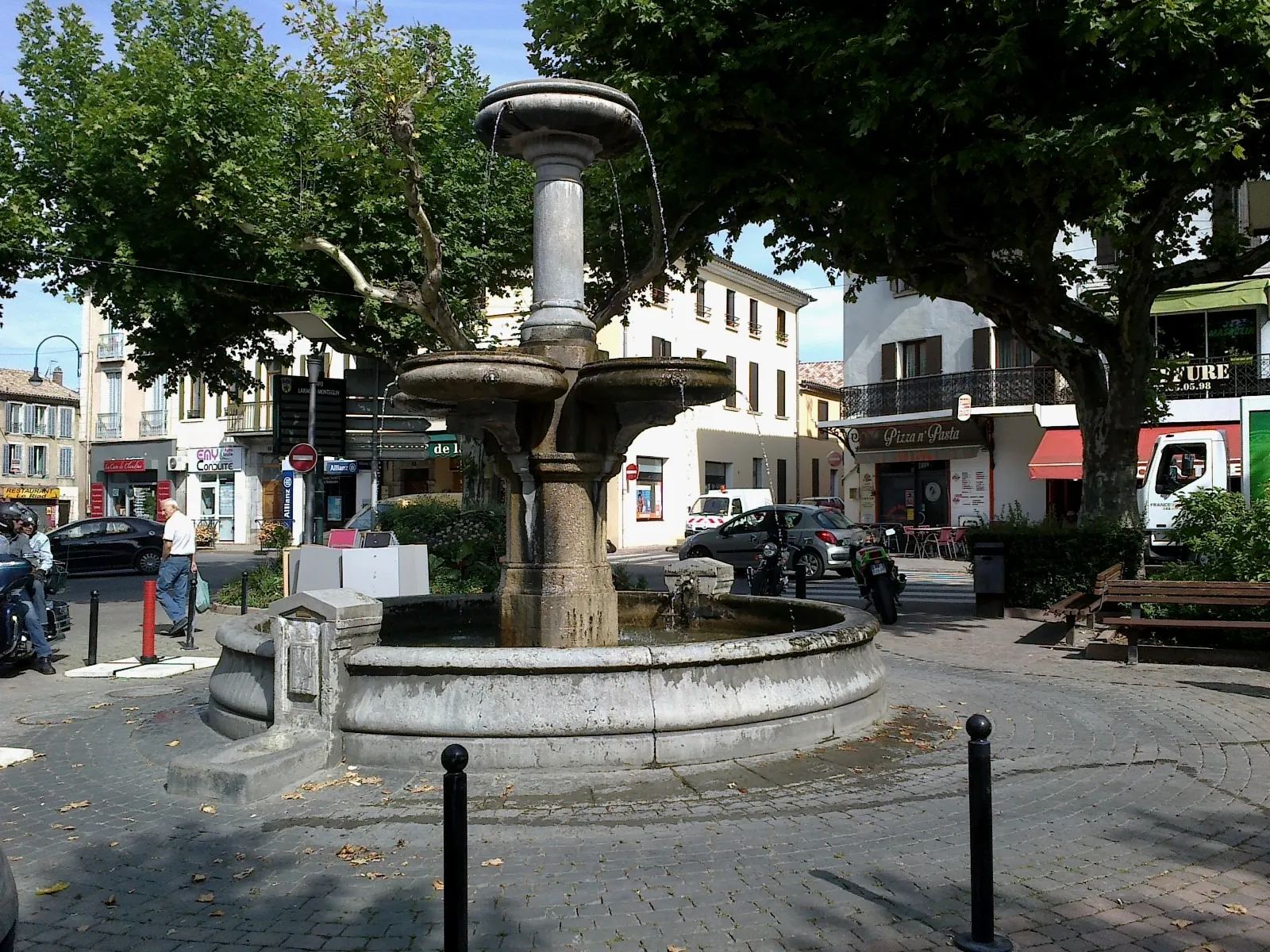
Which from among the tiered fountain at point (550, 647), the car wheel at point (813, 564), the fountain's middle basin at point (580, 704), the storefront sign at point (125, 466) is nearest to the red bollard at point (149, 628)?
the tiered fountain at point (550, 647)

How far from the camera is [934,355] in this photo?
31.8m

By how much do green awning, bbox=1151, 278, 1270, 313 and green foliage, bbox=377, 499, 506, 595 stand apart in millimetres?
18613

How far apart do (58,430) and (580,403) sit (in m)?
57.6

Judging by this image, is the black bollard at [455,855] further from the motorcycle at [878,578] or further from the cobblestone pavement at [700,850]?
the motorcycle at [878,578]

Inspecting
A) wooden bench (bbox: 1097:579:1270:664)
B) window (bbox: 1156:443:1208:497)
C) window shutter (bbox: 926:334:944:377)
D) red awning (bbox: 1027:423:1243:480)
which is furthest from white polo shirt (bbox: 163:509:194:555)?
window shutter (bbox: 926:334:944:377)

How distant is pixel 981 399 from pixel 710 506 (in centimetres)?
919

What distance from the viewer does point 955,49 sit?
1048 centimetres

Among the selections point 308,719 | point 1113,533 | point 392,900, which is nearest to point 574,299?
point 308,719

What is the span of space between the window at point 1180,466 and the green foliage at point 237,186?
41.5ft

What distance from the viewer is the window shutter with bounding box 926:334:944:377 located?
3164cm

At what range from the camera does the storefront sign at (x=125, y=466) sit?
4606 cm

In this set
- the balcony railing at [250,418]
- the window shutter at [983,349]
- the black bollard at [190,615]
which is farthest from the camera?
the balcony railing at [250,418]

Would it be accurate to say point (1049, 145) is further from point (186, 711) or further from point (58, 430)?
point (58, 430)

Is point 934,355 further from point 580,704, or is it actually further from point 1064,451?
point 580,704
